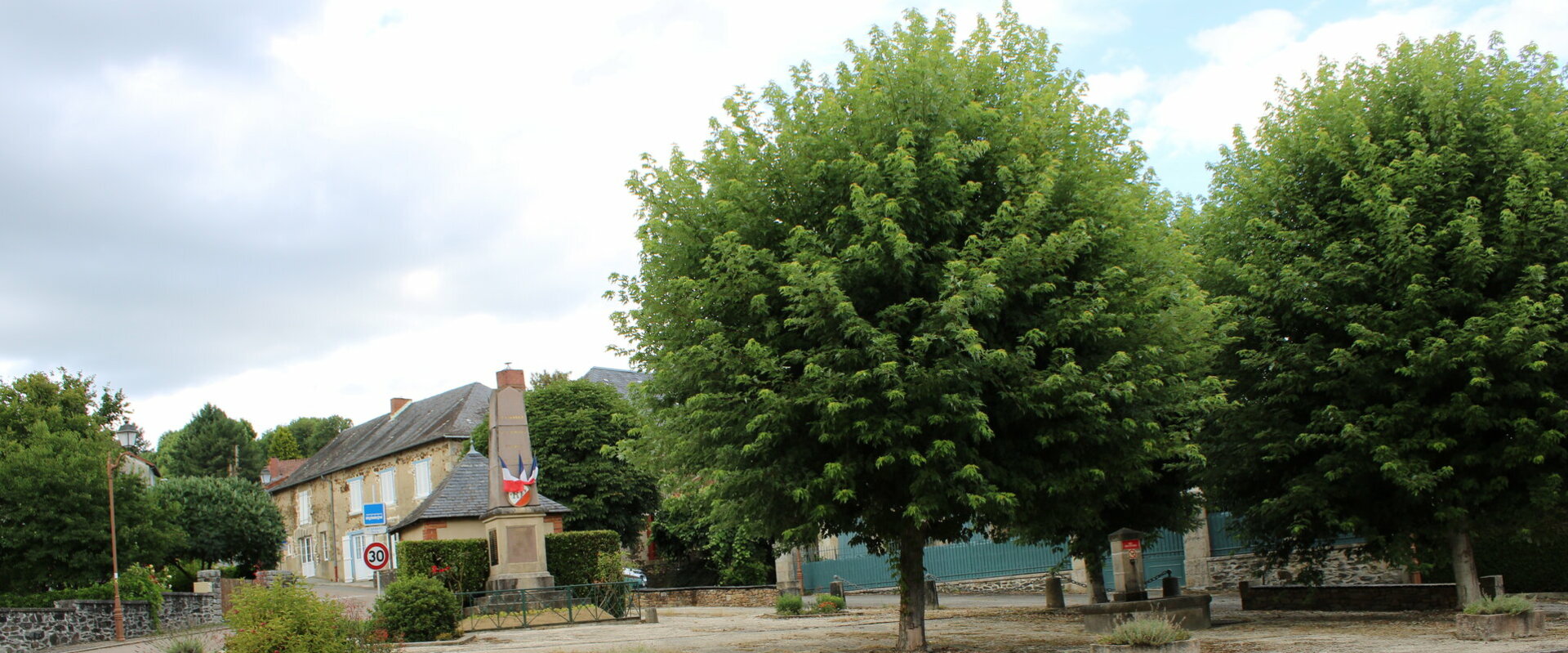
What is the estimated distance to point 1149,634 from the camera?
33.6 ft

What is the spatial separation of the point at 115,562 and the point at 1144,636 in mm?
23150

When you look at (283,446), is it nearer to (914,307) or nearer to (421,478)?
(421,478)

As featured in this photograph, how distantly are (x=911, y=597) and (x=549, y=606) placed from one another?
11.9m

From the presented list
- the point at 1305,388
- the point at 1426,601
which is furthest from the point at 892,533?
the point at 1426,601

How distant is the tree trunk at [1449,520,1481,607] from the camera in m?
14.7

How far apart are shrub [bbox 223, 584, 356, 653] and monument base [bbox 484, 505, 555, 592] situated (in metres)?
13.3

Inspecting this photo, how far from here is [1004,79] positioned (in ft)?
42.8

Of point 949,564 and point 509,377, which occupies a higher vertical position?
point 509,377

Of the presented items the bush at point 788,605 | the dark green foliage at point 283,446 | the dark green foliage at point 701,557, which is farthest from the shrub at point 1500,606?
the dark green foliage at point 283,446

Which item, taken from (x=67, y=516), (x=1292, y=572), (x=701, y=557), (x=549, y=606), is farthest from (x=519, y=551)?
(x=1292, y=572)

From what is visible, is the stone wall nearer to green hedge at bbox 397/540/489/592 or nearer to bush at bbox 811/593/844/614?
bush at bbox 811/593/844/614

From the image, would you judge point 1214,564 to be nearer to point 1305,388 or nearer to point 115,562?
point 1305,388

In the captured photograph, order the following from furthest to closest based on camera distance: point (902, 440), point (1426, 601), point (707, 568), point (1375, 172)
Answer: point (707, 568)
point (1426, 601)
point (1375, 172)
point (902, 440)

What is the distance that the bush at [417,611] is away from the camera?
57.4ft
